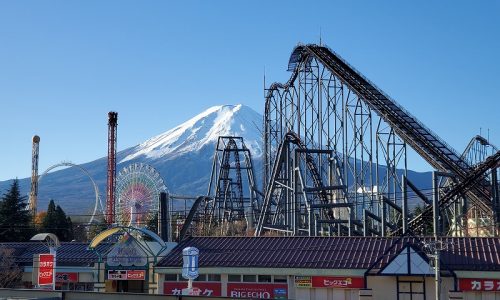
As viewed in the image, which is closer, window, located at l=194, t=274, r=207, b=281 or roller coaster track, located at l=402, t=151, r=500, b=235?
window, located at l=194, t=274, r=207, b=281

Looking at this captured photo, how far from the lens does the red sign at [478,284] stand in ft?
89.6

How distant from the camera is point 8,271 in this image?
132 ft

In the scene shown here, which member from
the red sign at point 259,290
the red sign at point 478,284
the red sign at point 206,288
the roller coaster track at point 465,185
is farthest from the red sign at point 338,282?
the roller coaster track at point 465,185

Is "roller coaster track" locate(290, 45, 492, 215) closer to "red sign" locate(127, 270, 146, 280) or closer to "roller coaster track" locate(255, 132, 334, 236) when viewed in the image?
"roller coaster track" locate(255, 132, 334, 236)

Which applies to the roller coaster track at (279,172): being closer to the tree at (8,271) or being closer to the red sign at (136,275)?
the red sign at (136,275)

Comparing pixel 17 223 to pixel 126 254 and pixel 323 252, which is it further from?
pixel 323 252

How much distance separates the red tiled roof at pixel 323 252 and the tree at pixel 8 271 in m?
11.6

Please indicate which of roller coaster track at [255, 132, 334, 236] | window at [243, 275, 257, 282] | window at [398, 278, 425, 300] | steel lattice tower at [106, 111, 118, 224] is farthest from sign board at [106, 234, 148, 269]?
steel lattice tower at [106, 111, 118, 224]

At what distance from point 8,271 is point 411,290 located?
74.4ft

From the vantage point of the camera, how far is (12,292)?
23172 mm

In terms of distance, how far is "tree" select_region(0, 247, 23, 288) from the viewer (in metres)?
39.8

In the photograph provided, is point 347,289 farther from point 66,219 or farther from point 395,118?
point 66,219

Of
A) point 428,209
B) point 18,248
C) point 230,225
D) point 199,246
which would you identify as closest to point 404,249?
point 199,246

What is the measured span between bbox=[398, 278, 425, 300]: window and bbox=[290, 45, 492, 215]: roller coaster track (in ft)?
42.8
